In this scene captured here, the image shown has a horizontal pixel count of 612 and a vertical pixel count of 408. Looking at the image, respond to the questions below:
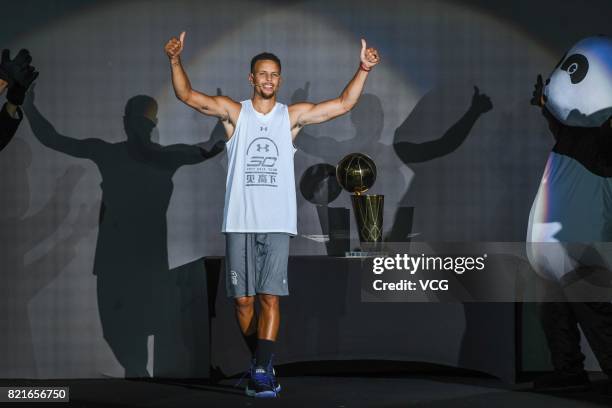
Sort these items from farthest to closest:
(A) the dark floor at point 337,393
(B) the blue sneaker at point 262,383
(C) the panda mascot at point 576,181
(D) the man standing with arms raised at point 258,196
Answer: (C) the panda mascot at point 576,181 < (D) the man standing with arms raised at point 258,196 < (B) the blue sneaker at point 262,383 < (A) the dark floor at point 337,393

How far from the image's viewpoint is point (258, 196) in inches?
160

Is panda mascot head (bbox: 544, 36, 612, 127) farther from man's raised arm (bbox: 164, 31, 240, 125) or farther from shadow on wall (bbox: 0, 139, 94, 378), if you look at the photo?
shadow on wall (bbox: 0, 139, 94, 378)

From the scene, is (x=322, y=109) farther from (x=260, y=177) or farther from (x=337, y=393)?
(x=337, y=393)

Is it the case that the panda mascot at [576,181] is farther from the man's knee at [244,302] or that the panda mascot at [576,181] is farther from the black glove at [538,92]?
the man's knee at [244,302]

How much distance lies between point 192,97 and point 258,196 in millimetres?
581

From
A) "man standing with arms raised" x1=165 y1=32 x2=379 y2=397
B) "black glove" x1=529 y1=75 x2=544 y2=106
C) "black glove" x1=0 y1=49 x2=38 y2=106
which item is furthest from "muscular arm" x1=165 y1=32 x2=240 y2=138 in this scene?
"black glove" x1=529 y1=75 x2=544 y2=106

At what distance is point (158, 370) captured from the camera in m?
4.66

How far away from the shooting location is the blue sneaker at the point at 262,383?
3904 millimetres

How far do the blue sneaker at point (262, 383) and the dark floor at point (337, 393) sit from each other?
0.15 ft

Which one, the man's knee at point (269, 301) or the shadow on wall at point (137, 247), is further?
the shadow on wall at point (137, 247)

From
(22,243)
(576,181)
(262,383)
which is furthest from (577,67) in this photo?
(22,243)

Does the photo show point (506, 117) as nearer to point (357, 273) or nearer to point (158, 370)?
point (357, 273)

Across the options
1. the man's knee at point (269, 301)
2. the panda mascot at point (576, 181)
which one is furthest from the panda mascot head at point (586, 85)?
the man's knee at point (269, 301)

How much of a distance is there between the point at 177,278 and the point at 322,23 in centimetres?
165
